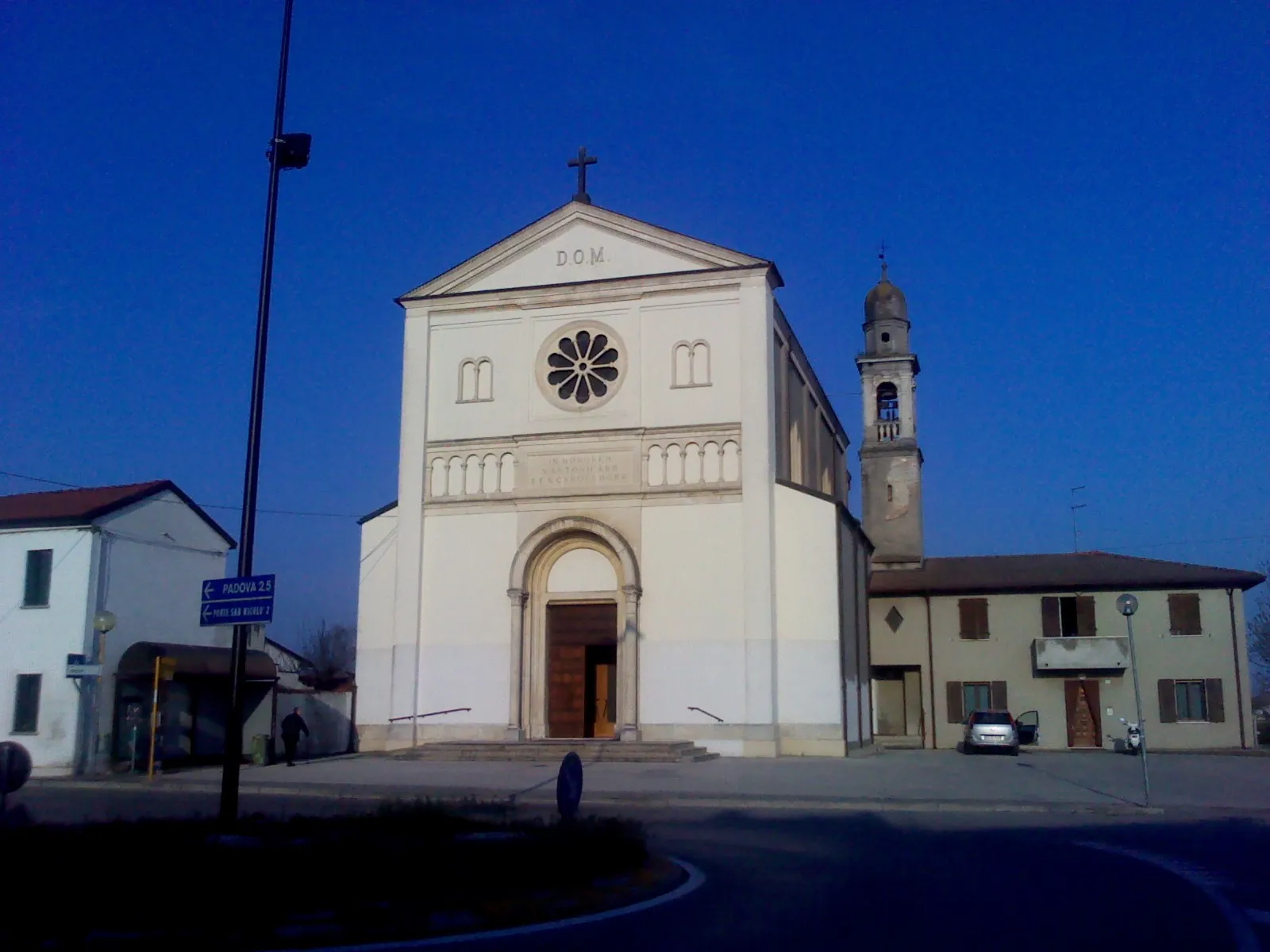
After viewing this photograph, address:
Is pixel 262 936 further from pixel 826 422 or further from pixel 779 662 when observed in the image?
pixel 826 422

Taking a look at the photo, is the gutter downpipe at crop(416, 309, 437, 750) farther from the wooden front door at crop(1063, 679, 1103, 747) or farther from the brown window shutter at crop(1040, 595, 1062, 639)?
the wooden front door at crop(1063, 679, 1103, 747)

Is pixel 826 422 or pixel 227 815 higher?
pixel 826 422

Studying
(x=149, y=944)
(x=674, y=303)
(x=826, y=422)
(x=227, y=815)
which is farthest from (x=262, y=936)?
(x=826, y=422)

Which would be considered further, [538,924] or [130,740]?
[130,740]

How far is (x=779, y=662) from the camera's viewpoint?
3094 cm

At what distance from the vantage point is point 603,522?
32.4 meters

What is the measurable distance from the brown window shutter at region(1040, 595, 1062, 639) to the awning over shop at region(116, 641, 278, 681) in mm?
27490

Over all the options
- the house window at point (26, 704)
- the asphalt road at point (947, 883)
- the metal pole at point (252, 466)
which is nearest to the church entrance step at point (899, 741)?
the asphalt road at point (947, 883)

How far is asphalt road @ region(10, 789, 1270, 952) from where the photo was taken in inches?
311

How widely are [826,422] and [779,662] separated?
16.7 meters

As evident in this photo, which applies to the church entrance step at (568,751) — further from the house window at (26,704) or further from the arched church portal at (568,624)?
the house window at (26,704)

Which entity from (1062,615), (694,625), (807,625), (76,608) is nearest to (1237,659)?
(1062,615)

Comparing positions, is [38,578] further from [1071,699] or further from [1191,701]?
[1191,701]

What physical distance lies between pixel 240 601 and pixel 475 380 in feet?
74.0
